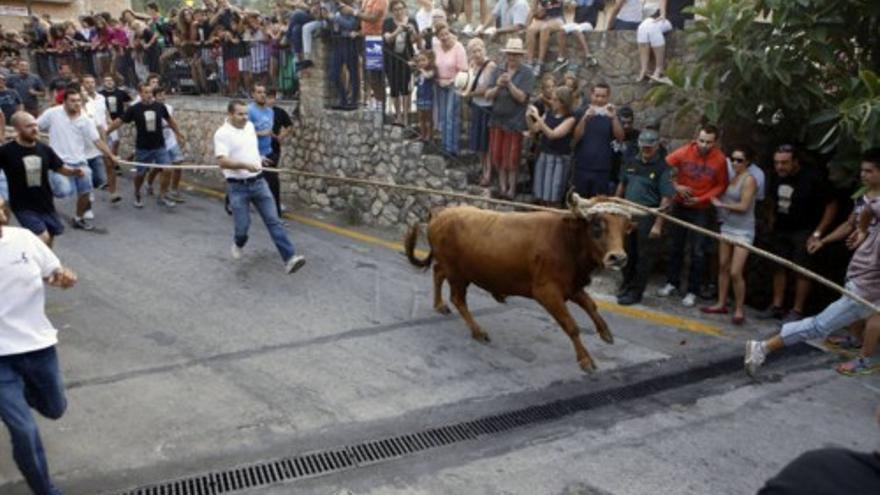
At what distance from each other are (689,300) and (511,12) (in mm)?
5197

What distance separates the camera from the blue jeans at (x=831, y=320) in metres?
5.32

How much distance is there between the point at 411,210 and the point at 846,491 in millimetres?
8703

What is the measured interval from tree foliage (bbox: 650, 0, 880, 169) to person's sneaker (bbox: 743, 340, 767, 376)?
1889mm

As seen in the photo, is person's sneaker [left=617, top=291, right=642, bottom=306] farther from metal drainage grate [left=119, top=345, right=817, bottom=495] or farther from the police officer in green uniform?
metal drainage grate [left=119, top=345, right=817, bottom=495]

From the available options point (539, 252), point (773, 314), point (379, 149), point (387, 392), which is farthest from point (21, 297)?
point (379, 149)

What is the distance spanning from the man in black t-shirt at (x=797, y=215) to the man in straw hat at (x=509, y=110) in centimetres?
295

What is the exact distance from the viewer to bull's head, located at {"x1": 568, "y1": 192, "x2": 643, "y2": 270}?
5.29m

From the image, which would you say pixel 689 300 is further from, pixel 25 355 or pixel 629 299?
pixel 25 355

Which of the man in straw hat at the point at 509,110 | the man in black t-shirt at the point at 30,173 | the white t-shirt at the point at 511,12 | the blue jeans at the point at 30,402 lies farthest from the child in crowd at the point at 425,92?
the blue jeans at the point at 30,402

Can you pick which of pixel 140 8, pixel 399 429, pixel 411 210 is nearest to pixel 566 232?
pixel 399 429

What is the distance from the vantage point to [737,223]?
7.12 meters

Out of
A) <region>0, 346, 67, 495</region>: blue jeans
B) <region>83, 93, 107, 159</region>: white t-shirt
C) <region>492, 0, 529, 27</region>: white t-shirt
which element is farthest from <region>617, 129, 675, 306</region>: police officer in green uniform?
<region>83, 93, 107, 159</region>: white t-shirt

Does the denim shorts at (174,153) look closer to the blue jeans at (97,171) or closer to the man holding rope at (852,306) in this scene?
the blue jeans at (97,171)

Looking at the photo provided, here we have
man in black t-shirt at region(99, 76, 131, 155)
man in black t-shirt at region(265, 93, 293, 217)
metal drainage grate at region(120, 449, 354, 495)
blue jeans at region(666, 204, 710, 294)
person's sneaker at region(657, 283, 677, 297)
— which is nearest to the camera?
metal drainage grate at region(120, 449, 354, 495)
